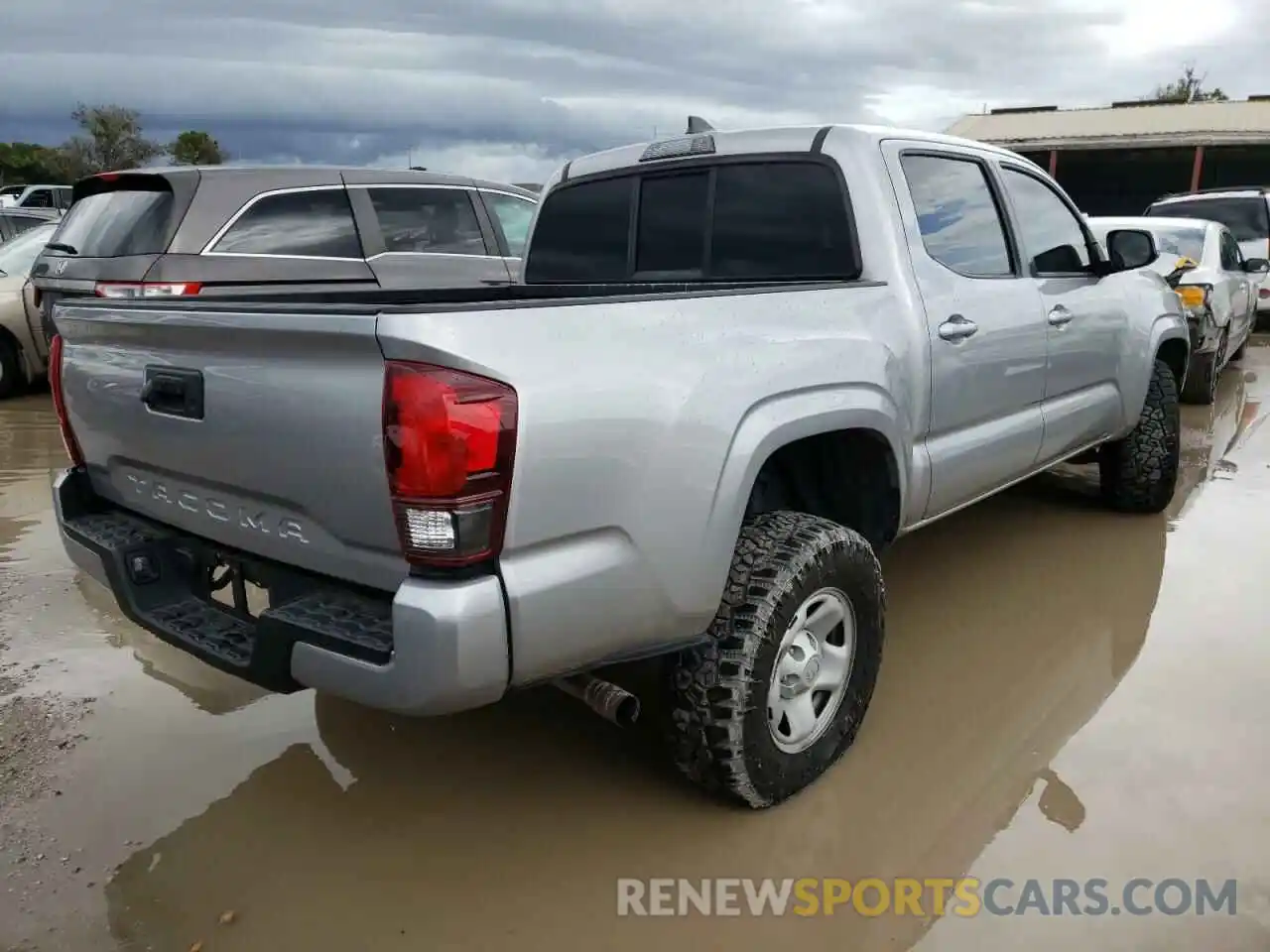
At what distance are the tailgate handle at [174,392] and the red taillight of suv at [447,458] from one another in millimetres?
701

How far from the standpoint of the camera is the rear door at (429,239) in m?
6.52

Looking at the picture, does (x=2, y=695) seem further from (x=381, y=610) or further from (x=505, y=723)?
(x=381, y=610)

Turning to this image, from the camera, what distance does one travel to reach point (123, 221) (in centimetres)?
610

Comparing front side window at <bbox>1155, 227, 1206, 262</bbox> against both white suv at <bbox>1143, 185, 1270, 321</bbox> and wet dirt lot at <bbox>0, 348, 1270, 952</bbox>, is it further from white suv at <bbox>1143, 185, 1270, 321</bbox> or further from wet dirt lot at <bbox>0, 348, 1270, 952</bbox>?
wet dirt lot at <bbox>0, 348, 1270, 952</bbox>

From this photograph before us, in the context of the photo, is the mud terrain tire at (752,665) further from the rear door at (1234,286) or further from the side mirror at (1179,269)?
the rear door at (1234,286)

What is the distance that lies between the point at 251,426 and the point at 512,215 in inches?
222

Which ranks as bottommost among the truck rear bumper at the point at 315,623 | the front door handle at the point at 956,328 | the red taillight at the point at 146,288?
the truck rear bumper at the point at 315,623

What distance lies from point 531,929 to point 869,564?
4.43ft

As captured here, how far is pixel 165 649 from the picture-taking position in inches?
147

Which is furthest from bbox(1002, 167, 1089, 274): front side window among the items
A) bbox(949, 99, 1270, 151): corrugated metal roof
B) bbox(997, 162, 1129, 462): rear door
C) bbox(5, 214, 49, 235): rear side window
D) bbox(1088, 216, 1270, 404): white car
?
bbox(949, 99, 1270, 151): corrugated metal roof

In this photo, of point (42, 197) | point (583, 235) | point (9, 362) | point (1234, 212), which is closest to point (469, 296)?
point (583, 235)

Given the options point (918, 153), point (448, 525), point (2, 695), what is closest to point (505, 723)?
point (448, 525)

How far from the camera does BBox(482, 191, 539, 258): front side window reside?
734 centimetres

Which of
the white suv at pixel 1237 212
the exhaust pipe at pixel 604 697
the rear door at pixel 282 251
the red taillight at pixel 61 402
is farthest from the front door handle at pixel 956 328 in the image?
the white suv at pixel 1237 212
